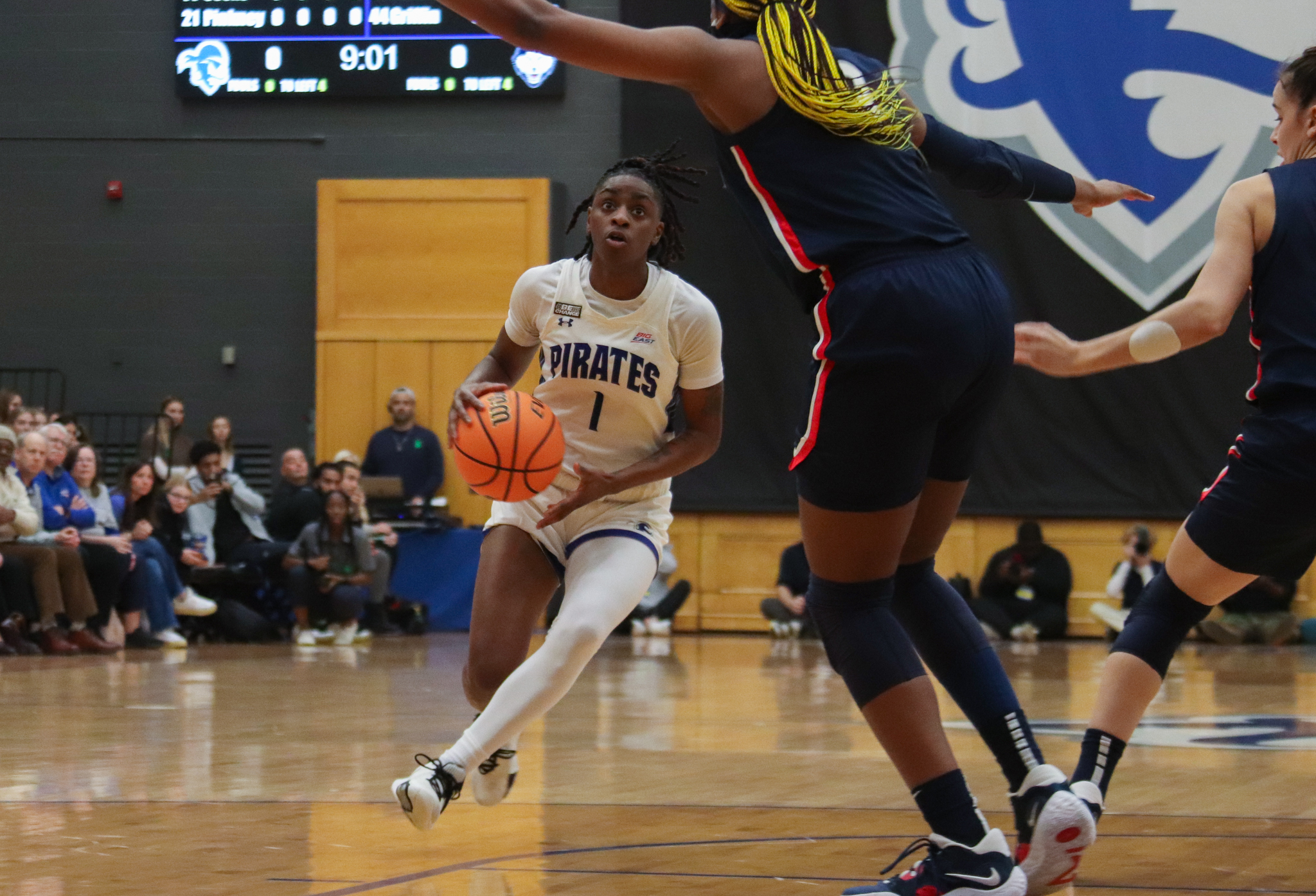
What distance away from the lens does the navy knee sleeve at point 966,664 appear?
120 inches

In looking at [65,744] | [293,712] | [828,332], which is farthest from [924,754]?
[293,712]

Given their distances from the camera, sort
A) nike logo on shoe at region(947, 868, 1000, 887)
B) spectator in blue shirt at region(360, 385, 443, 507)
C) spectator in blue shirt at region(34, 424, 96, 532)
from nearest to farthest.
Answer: nike logo on shoe at region(947, 868, 1000, 887) → spectator in blue shirt at region(34, 424, 96, 532) → spectator in blue shirt at region(360, 385, 443, 507)

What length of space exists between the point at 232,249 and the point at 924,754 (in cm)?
1307

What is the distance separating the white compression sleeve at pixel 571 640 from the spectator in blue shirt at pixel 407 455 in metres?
9.63

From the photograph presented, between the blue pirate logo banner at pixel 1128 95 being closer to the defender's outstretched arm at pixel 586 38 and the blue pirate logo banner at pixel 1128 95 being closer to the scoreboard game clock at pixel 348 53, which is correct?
the scoreboard game clock at pixel 348 53

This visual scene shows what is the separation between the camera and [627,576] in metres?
3.71

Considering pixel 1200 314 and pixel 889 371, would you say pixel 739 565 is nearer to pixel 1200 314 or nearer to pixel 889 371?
pixel 1200 314

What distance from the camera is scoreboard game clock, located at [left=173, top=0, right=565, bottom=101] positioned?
1378cm

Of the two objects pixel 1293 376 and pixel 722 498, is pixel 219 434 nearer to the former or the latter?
pixel 722 498

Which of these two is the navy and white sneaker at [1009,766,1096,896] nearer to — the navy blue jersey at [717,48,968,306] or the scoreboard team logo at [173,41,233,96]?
Answer: the navy blue jersey at [717,48,968,306]

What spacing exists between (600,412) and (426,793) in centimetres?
113

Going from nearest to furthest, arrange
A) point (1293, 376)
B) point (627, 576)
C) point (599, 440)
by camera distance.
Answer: point (1293, 376)
point (627, 576)
point (599, 440)

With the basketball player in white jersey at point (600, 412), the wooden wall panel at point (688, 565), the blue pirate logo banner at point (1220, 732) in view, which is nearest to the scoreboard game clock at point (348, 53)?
the wooden wall panel at point (688, 565)

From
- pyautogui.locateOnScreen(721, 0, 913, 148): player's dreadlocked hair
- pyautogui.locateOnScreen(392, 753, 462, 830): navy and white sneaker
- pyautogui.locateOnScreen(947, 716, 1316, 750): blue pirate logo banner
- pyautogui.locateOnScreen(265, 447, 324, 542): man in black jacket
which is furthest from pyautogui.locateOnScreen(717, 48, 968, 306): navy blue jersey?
pyautogui.locateOnScreen(265, 447, 324, 542): man in black jacket
